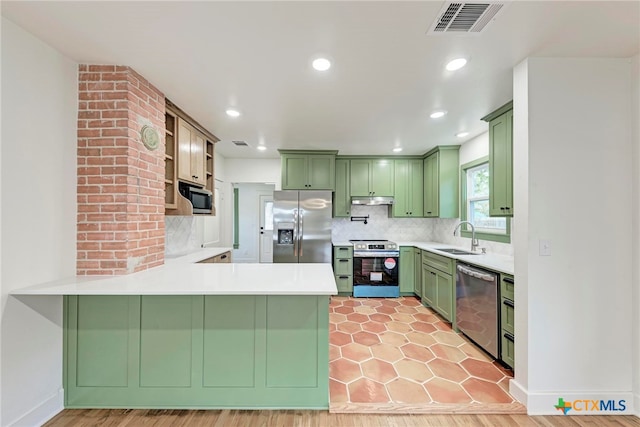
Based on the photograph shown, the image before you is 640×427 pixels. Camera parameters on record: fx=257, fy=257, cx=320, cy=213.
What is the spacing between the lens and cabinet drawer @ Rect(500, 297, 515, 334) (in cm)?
212

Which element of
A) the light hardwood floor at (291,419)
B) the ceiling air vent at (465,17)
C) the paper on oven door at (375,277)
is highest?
the ceiling air vent at (465,17)

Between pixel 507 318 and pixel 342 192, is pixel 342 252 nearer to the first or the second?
pixel 342 192

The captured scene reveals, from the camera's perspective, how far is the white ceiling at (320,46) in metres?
1.37

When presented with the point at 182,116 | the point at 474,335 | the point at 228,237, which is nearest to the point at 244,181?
the point at 228,237

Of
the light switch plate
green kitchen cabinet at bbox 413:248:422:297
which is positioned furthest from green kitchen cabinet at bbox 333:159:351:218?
the light switch plate

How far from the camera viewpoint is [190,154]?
2.93 meters

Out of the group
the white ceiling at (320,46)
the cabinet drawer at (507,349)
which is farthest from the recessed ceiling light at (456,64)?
the cabinet drawer at (507,349)

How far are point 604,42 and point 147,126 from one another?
3.29 meters

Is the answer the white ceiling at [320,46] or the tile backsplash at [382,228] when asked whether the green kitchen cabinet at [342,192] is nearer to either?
the tile backsplash at [382,228]

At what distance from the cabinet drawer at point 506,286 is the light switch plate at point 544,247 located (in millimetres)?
409

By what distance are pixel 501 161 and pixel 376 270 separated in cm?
236

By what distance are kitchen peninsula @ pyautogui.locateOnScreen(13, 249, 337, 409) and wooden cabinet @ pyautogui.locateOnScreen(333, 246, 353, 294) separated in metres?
2.41

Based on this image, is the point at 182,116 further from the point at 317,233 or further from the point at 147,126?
the point at 317,233

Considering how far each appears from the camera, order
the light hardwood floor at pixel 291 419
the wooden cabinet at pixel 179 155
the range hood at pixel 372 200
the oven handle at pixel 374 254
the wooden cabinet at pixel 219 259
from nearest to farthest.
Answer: the light hardwood floor at pixel 291 419 → the wooden cabinet at pixel 179 155 → the wooden cabinet at pixel 219 259 → the oven handle at pixel 374 254 → the range hood at pixel 372 200
